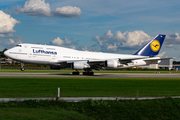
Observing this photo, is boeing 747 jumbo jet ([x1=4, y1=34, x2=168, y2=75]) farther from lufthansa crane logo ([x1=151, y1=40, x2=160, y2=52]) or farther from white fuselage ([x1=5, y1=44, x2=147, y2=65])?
lufthansa crane logo ([x1=151, y1=40, x2=160, y2=52])

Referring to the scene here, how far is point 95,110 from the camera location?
11.4 meters

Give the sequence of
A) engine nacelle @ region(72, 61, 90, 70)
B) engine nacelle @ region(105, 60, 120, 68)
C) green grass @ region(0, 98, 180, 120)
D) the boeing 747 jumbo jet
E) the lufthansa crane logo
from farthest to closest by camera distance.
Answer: the lufthansa crane logo → engine nacelle @ region(105, 60, 120, 68) → the boeing 747 jumbo jet → engine nacelle @ region(72, 61, 90, 70) → green grass @ region(0, 98, 180, 120)

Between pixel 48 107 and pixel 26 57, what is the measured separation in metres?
27.8

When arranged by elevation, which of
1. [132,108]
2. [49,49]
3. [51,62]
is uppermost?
[49,49]

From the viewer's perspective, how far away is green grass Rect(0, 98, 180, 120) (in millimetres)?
10138

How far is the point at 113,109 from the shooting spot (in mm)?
11500

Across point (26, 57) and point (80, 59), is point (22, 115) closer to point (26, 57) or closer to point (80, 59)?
point (26, 57)

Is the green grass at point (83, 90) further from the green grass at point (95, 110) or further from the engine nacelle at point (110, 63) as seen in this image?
the engine nacelle at point (110, 63)

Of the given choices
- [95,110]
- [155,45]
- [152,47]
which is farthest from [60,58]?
[95,110]

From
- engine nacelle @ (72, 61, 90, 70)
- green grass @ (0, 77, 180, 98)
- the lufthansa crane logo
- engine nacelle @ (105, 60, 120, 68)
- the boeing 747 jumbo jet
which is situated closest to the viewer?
green grass @ (0, 77, 180, 98)

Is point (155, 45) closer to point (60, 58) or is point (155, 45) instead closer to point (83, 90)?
point (60, 58)

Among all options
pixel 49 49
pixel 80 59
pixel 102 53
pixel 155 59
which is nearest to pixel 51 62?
pixel 49 49

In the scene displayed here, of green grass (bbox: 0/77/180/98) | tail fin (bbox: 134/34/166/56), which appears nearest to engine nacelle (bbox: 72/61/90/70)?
green grass (bbox: 0/77/180/98)

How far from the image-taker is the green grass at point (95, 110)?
10.1 metres
